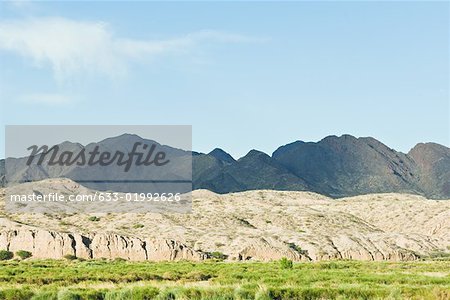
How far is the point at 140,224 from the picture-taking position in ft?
389

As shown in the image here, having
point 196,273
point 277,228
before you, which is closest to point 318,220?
point 277,228

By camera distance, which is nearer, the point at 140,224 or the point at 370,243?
the point at 370,243

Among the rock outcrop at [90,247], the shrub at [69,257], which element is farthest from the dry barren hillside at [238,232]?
the shrub at [69,257]

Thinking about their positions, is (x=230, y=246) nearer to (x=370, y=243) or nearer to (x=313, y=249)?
(x=313, y=249)

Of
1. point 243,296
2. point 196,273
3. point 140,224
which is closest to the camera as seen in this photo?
point 243,296

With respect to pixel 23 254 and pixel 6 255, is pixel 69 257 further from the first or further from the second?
pixel 6 255

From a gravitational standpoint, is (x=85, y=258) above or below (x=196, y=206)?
below

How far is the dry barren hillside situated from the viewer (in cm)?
9712

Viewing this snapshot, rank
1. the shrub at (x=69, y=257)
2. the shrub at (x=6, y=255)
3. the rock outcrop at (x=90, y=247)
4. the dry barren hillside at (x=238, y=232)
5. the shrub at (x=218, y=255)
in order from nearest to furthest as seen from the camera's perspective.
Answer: the shrub at (x=6, y=255) < the shrub at (x=69, y=257) < the rock outcrop at (x=90, y=247) < the dry barren hillside at (x=238, y=232) < the shrub at (x=218, y=255)

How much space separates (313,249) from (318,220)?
110 feet

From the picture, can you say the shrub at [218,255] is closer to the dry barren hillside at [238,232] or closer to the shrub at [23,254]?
the dry barren hillside at [238,232]

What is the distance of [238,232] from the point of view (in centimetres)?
11475

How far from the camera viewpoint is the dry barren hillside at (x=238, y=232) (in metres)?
97.1

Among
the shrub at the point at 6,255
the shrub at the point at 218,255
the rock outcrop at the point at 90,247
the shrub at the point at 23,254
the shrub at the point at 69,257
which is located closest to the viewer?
the shrub at the point at 6,255
